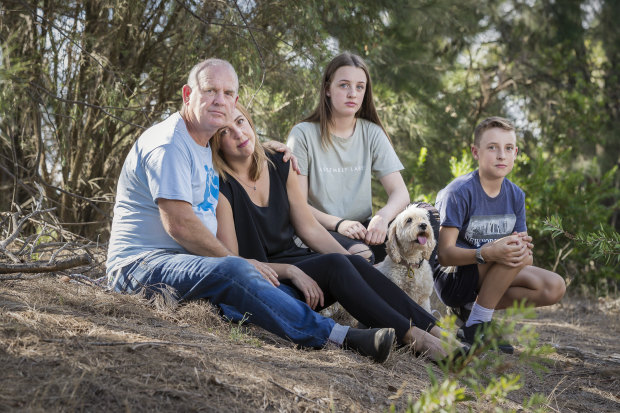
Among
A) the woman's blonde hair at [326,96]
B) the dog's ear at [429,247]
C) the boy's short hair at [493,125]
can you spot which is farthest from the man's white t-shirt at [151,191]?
the boy's short hair at [493,125]

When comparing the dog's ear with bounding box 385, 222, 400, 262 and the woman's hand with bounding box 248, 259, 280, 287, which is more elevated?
the dog's ear with bounding box 385, 222, 400, 262

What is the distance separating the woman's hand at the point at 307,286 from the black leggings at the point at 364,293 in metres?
0.07

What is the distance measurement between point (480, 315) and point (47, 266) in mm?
2695

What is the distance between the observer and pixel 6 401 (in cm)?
207

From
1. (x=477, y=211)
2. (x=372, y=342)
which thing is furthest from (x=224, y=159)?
(x=477, y=211)

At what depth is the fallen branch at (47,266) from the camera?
289 centimetres

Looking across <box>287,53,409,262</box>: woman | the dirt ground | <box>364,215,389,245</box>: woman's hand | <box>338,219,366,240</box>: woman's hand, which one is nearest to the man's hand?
<box>287,53,409,262</box>: woman

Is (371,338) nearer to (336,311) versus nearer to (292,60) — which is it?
(336,311)

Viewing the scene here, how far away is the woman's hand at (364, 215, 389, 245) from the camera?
4301 mm

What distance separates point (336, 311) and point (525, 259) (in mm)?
1302

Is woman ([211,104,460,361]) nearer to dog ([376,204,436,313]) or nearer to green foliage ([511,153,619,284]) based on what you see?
dog ([376,204,436,313])

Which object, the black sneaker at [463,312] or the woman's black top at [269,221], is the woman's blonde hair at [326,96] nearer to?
the woman's black top at [269,221]

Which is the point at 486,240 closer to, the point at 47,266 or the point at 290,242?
the point at 290,242

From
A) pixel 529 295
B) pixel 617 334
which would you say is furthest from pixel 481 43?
pixel 529 295
